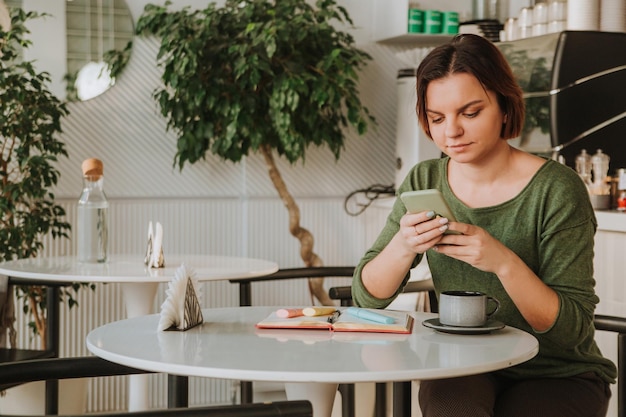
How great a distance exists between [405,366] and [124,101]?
3523 mm

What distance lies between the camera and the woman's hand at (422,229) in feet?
6.16

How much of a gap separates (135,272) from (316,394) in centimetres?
137

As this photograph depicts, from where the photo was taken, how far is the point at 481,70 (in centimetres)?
204

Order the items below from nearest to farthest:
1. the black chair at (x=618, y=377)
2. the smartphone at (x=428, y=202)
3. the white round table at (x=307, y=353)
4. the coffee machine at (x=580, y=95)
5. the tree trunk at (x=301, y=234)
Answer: the white round table at (x=307, y=353), the smartphone at (x=428, y=202), the black chair at (x=618, y=377), the coffee machine at (x=580, y=95), the tree trunk at (x=301, y=234)

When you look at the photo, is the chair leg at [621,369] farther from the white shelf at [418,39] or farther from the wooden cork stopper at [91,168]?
the white shelf at [418,39]

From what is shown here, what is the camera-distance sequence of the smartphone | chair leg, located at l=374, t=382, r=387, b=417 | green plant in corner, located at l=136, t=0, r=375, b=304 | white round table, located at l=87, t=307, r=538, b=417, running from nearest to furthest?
white round table, located at l=87, t=307, r=538, b=417 → the smartphone → chair leg, located at l=374, t=382, r=387, b=417 → green plant in corner, located at l=136, t=0, r=375, b=304

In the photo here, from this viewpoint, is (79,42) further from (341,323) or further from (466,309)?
(466,309)

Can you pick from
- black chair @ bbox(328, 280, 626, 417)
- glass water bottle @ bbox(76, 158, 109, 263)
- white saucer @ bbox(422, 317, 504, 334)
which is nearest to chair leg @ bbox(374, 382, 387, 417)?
black chair @ bbox(328, 280, 626, 417)

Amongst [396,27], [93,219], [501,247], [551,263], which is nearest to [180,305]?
[501,247]

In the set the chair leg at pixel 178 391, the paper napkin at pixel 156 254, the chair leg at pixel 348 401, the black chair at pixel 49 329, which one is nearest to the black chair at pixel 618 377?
the chair leg at pixel 178 391

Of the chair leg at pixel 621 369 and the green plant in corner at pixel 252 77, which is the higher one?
the green plant in corner at pixel 252 77

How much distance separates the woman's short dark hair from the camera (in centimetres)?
204

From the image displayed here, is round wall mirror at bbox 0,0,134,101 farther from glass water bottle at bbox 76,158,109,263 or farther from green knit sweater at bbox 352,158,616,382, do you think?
green knit sweater at bbox 352,158,616,382

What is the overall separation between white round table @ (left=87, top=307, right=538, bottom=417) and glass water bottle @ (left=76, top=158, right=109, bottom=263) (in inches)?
53.6
